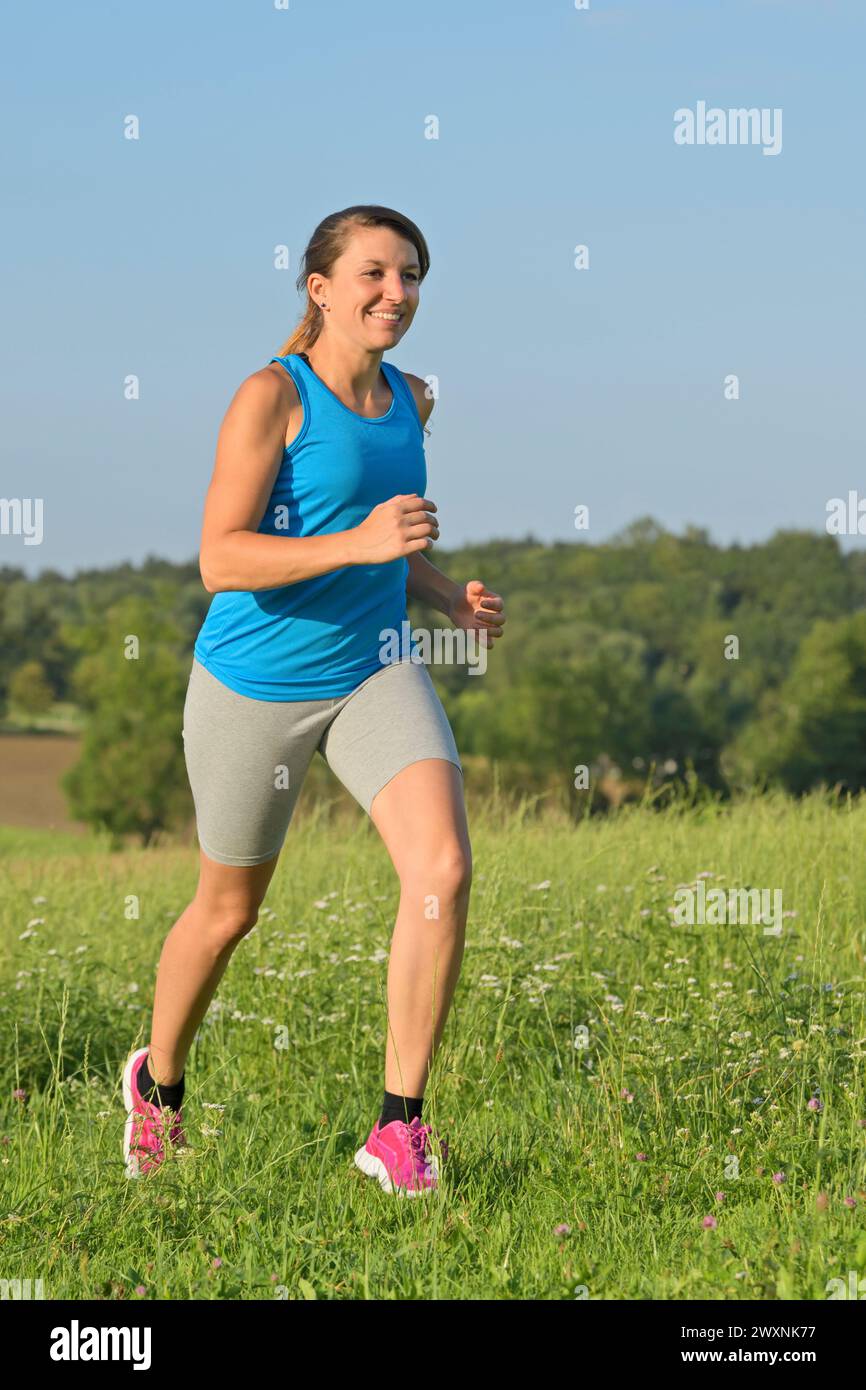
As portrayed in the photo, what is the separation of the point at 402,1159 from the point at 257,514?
4.91ft

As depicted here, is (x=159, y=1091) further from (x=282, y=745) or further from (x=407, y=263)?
(x=407, y=263)

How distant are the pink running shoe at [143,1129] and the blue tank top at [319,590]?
111 centimetres

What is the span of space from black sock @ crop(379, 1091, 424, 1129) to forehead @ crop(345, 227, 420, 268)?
198 centimetres

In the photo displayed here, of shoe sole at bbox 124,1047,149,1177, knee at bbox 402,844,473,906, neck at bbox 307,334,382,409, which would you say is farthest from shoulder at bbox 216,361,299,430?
shoe sole at bbox 124,1047,149,1177

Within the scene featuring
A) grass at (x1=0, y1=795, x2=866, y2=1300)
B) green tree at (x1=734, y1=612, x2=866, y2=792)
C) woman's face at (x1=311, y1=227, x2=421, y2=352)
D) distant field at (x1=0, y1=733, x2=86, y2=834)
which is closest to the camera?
grass at (x1=0, y1=795, x2=866, y2=1300)

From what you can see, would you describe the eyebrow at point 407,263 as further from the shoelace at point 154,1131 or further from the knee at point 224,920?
the shoelace at point 154,1131

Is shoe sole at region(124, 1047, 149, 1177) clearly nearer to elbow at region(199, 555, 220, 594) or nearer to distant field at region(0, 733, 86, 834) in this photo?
elbow at region(199, 555, 220, 594)

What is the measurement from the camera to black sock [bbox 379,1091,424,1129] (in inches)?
135

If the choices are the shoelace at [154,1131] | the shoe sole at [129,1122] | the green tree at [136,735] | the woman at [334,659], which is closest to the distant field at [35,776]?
the green tree at [136,735]

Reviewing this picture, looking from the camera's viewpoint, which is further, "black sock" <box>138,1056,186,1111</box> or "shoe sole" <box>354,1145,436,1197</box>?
"black sock" <box>138,1056,186,1111</box>

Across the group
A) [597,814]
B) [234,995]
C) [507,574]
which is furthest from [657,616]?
[234,995]

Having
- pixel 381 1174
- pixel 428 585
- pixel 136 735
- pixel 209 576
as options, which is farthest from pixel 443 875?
pixel 136 735

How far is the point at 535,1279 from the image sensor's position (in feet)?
9.34
